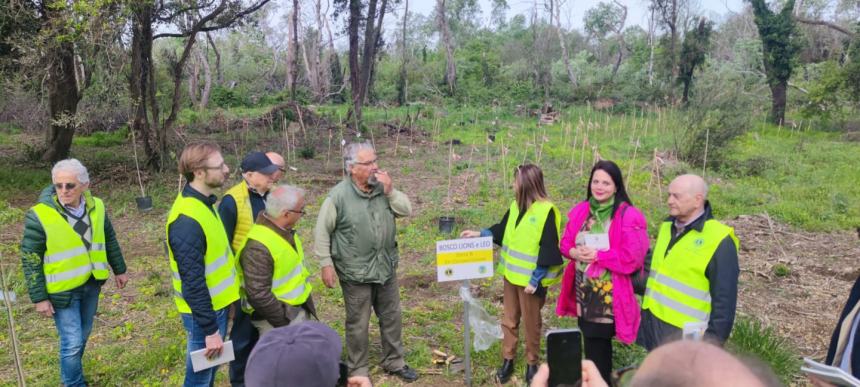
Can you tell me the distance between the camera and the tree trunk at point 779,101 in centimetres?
2023

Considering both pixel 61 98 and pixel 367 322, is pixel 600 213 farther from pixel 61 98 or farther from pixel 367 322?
pixel 61 98

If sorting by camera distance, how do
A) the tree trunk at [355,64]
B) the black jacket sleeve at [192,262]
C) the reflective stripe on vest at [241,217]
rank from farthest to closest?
the tree trunk at [355,64]
the reflective stripe on vest at [241,217]
the black jacket sleeve at [192,262]

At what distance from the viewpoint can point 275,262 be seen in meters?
2.82

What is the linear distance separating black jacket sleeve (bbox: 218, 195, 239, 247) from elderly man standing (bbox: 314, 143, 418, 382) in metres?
0.53

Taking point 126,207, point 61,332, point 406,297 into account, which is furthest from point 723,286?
point 126,207

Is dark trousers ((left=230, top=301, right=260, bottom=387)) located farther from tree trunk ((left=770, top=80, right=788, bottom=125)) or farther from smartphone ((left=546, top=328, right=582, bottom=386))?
tree trunk ((left=770, top=80, right=788, bottom=125))

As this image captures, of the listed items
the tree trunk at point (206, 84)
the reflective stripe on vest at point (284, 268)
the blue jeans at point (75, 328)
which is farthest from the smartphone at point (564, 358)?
the tree trunk at point (206, 84)

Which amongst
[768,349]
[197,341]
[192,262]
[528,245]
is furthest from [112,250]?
[768,349]

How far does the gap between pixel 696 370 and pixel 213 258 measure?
98.2 inches

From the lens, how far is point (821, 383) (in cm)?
177

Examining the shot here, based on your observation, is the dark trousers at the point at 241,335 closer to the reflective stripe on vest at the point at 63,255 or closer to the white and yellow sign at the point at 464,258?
the reflective stripe on vest at the point at 63,255

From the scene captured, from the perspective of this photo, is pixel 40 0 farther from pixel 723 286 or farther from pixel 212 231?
pixel 723 286

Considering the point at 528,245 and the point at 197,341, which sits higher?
the point at 528,245

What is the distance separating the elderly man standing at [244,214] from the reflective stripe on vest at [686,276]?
2.27m
